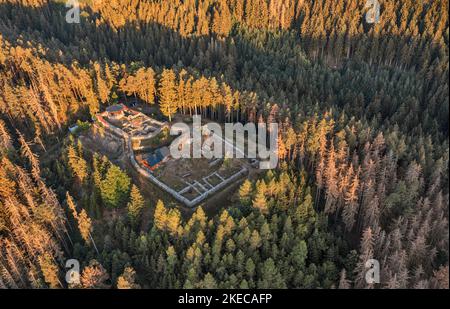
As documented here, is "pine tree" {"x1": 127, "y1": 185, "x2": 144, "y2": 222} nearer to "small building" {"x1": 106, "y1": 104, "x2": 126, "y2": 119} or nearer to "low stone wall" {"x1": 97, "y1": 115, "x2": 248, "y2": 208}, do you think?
"low stone wall" {"x1": 97, "y1": 115, "x2": 248, "y2": 208}

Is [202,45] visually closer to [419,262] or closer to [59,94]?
[59,94]

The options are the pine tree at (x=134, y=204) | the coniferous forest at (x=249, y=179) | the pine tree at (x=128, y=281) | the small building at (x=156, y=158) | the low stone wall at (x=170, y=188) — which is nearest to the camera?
the pine tree at (x=128, y=281)

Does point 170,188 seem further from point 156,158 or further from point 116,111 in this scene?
point 116,111

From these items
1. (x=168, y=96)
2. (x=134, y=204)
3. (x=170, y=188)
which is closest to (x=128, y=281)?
(x=134, y=204)

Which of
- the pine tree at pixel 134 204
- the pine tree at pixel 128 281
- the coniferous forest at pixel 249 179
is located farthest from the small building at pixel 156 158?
the pine tree at pixel 128 281

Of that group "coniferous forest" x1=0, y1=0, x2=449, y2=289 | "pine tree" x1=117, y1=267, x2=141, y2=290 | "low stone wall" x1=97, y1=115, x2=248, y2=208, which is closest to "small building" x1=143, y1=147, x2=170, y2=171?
"low stone wall" x1=97, y1=115, x2=248, y2=208

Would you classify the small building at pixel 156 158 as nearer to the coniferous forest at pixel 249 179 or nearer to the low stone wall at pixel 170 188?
the low stone wall at pixel 170 188
